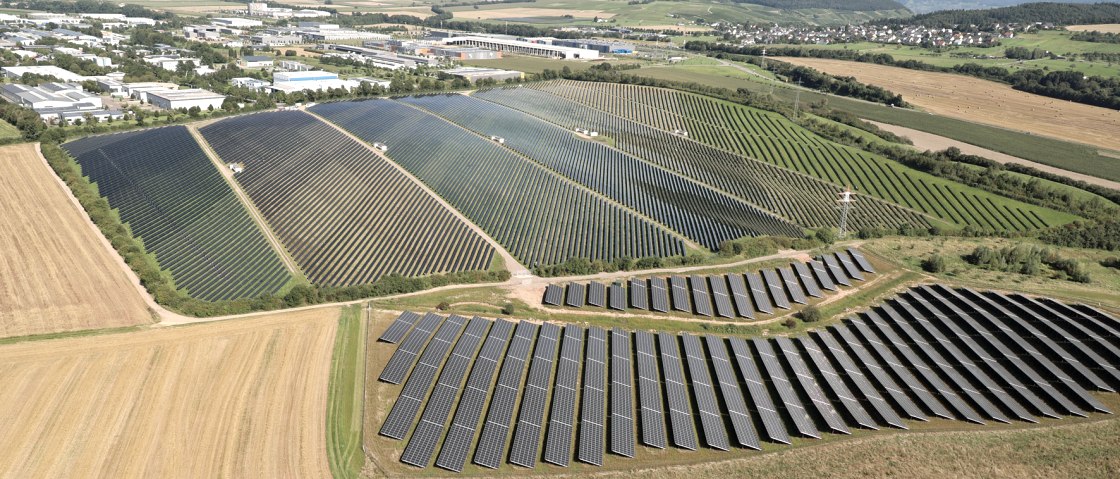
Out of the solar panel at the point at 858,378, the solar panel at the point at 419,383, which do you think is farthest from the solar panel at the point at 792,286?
the solar panel at the point at 419,383

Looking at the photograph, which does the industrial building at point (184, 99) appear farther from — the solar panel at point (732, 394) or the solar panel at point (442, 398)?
the solar panel at point (732, 394)

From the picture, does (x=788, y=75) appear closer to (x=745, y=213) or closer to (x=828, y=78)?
(x=828, y=78)

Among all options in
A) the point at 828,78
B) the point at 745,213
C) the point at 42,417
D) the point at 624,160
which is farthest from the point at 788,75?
the point at 42,417

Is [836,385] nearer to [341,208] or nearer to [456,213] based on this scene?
[456,213]

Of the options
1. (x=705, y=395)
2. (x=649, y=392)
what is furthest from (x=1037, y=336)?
(x=649, y=392)

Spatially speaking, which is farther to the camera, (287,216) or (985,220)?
(985,220)

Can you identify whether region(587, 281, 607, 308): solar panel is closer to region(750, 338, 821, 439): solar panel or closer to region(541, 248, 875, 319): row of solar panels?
region(541, 248, 875, 319): row of solar panels

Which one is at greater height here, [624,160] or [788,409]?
[624,160]
